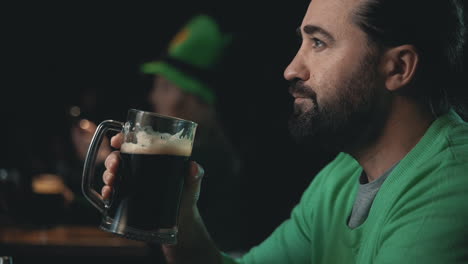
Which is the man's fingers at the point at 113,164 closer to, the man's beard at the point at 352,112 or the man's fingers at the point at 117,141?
the man's fingers at the point at 117,141

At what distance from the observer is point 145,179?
55.8 inches

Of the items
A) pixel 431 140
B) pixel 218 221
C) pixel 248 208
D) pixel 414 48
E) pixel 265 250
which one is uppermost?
pixel 414 48

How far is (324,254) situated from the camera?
169 cm

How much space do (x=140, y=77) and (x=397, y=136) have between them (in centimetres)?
493

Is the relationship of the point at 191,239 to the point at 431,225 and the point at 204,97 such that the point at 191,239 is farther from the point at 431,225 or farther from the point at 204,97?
the point at 204,97

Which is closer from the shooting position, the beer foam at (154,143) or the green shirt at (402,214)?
the green shirt at (402,214)

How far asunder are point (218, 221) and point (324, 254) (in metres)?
1.47

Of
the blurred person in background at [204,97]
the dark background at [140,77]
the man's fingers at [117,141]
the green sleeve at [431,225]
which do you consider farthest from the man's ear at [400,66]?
the dark background at [140,77]

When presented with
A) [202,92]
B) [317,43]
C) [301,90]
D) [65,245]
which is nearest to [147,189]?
[301,90]

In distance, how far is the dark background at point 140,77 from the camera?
481 cm

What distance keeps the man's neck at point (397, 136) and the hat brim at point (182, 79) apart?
1852 mm

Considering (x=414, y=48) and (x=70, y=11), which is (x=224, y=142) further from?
(x=70, y=11)

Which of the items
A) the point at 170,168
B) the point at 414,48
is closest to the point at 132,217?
the point at 170,168

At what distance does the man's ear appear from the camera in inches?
61.1
